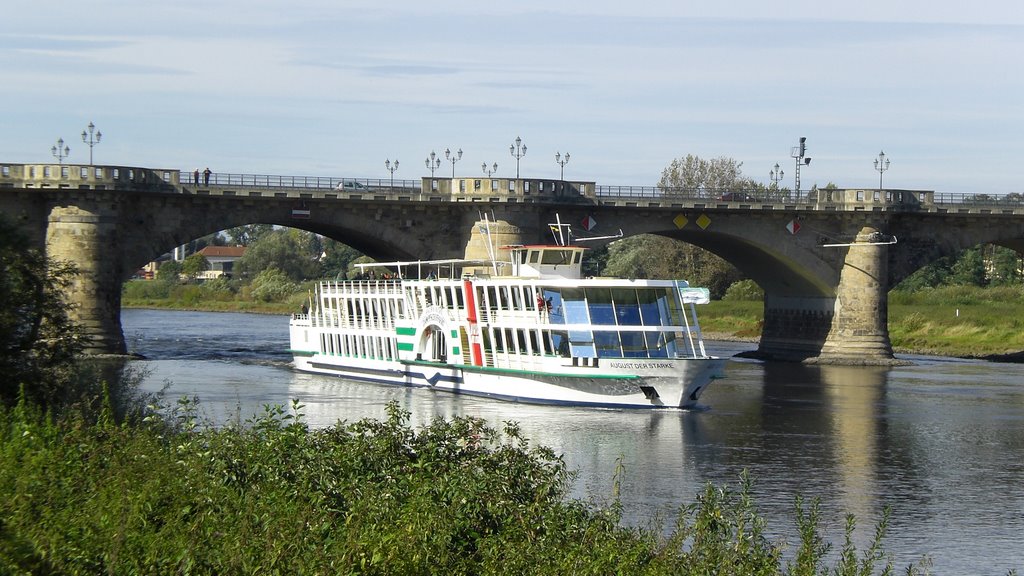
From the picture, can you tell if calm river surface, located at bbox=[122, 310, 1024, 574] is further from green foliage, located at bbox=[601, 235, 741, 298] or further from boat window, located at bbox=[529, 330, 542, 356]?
green foliage, located at bbox=[601, 235, 741, 298]

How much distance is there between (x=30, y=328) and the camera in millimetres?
34969

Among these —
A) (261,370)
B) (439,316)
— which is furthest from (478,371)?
(261,370)

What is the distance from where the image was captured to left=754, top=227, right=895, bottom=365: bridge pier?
8412 cm

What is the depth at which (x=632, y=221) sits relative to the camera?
271 feet

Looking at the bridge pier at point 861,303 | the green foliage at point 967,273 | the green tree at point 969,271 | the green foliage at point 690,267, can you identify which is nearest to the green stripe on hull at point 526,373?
the bridge pier at point 861,303

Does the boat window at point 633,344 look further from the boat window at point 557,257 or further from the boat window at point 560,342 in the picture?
the boat window at point 557,257

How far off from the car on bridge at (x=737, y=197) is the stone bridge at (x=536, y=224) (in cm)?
11

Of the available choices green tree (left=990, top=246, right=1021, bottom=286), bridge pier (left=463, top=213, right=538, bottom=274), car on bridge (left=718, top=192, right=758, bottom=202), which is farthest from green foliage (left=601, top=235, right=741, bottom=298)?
bridge pier (left=463, top=213, right=538, bottom=274)

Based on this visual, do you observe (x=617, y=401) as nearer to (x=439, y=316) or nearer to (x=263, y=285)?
(x=439, y=316)

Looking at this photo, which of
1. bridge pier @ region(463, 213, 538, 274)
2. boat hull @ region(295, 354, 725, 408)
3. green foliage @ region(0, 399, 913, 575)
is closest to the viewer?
green foliage @ region(0, 399, 913, 575)

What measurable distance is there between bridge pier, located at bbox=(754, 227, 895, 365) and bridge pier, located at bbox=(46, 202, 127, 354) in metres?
41.7

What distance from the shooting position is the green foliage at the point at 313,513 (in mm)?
18922

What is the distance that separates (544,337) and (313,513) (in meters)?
35.4

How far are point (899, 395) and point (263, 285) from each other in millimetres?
104103
